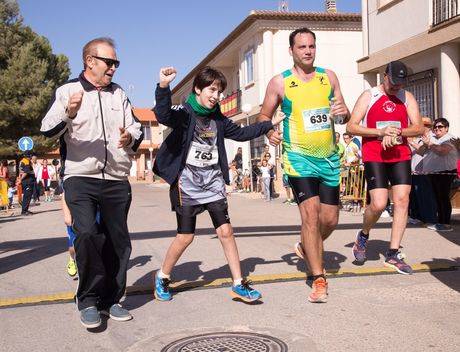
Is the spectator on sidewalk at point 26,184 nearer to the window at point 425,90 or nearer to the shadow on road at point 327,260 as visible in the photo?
the window at point 425,90

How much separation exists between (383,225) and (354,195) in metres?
3.47

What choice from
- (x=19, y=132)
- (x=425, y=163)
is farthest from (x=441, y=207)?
(x=19, y=132)

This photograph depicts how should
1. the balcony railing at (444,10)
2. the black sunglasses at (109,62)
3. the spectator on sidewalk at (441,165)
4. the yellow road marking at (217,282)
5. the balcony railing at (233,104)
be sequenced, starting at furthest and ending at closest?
1. the balcony railing at (233,104)
2. the balcony railing at (444,10)
3. the spectator on sidewalk at (441,165)
4. the yellow road marking at (217,282)
5. the black sunglasses at (109,62)

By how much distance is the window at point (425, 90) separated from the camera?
15.9m

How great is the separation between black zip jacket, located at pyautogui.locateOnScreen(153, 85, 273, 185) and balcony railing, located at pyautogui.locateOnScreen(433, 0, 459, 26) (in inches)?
434

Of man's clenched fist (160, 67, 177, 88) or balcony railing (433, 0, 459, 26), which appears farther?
balcony railing (433, 0, 459, 26)

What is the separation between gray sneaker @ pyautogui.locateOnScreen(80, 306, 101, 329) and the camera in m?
4.09

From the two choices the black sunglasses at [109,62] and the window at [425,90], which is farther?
the window at [425,90]

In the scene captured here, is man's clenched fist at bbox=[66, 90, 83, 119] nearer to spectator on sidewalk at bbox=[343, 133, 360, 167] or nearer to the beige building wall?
spectator on sidewalk at bbox=[343, 133, 360, 167]

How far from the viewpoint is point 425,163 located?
1017 cm

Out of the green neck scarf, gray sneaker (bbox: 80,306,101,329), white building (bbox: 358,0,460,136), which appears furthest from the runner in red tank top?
white building (bbox: 358,0,460,136)

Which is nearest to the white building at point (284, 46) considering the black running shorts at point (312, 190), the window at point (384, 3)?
the window at point (384, 3)

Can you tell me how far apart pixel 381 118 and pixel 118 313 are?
3.41 m

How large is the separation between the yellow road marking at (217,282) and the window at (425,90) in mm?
10633
